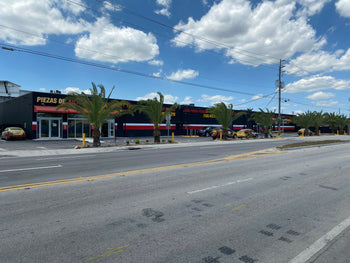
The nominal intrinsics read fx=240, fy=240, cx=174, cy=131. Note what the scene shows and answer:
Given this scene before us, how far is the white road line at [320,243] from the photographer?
3191 millimetres

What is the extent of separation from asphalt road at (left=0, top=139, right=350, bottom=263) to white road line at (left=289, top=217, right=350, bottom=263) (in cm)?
3

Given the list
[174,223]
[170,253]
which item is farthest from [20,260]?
[174,223]

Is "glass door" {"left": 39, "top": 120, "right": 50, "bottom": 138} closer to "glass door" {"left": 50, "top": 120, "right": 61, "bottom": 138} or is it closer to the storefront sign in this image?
"glass door" {"left": 50, "top": 120, "right": 61, "bottom": 138}

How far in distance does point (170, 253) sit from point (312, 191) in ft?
16.3

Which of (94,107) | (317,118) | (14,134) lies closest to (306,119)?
(317,118)

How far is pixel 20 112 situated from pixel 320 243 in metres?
35.4

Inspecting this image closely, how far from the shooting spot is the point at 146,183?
711cm

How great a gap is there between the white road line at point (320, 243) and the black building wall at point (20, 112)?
100ft

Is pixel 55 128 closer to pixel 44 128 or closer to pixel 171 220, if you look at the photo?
pixel 44 128

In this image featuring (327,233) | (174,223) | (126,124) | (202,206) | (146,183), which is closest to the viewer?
(327,233)

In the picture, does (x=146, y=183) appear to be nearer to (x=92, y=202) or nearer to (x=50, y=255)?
(x=92, y=202)

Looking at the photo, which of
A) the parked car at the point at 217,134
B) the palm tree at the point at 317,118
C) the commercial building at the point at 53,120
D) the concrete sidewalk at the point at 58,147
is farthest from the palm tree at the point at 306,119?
the concrete sidewalk at the point at 58,147

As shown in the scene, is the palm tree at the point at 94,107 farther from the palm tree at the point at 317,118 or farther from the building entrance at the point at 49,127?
the palm tree at the point at 317,118

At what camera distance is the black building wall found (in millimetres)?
28062
